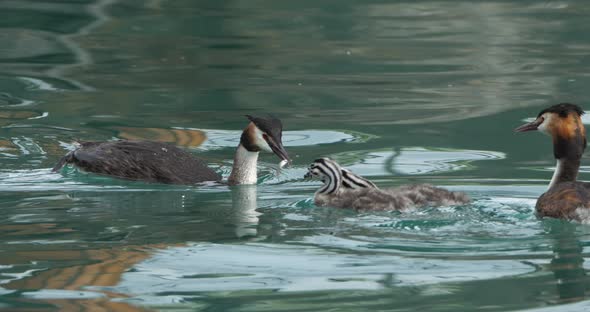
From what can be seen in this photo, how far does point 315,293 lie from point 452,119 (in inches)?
234

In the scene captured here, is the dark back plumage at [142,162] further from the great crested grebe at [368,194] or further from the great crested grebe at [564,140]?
the great crested grebe at [564,140]

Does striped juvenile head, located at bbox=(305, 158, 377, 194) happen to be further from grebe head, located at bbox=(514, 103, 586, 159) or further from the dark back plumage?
the dark back plumage

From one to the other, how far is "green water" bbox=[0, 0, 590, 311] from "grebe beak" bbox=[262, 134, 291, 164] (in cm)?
18

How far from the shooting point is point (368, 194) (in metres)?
8.67

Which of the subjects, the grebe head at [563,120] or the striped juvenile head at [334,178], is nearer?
the grebe head at [563,120]

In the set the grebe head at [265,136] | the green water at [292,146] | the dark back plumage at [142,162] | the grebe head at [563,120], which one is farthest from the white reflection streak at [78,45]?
the grebe head at [563,120]

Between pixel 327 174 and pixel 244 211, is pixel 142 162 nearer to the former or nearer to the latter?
pixel 244 211

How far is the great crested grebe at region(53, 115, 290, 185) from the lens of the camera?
33.6 ft

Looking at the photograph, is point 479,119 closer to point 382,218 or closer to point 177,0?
point 382,218

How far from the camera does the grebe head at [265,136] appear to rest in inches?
402

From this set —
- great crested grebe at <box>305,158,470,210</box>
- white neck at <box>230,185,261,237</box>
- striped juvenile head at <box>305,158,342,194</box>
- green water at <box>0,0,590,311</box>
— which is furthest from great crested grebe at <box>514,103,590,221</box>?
white neck at <box>230,185,261,237</box>

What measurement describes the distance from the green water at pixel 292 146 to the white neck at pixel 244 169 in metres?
0.14

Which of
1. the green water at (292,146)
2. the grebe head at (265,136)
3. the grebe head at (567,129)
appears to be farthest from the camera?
the grebe head at (265,136)

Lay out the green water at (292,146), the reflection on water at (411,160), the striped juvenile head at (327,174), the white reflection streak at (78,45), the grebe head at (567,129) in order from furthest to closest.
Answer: the white reflection streak at (78,45)
the reflection on water at (411,160)
the striped juvenile head at (327,174)
the grebe head at (567,129)
the green water at (292,146)
